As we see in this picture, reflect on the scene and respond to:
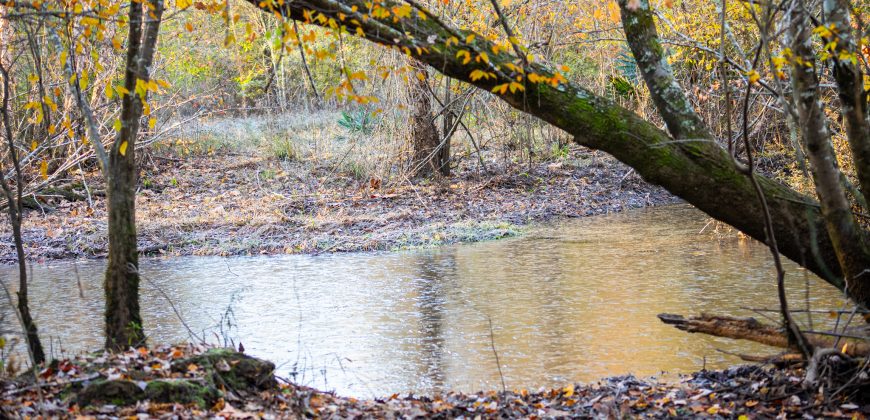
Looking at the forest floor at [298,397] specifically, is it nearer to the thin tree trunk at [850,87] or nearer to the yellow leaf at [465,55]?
the thin tree trunk at [850,87]

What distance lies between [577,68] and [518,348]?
506 inches

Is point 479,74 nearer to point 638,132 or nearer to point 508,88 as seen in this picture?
point 508,88

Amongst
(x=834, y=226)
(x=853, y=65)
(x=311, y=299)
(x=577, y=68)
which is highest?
(x=577, y=68)

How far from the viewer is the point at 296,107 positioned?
2169cm

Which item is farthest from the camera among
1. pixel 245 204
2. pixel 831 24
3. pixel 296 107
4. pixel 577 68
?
pixel 296 107

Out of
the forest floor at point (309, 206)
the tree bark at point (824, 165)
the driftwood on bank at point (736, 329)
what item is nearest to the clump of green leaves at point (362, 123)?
the forest floor at point (309, 206)

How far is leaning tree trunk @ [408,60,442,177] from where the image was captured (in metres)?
14.8

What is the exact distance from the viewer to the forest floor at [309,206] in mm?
11555

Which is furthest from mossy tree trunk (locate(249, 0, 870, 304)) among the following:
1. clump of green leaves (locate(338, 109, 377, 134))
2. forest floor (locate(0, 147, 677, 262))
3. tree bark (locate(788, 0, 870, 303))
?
clump of green leaves (locate(338, 109, 377, 134))

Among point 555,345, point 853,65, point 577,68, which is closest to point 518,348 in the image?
point 555,345

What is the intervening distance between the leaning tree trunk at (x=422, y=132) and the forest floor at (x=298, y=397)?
993cm

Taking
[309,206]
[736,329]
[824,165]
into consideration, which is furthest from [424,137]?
[824,165]

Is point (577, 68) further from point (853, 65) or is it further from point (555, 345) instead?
point (853, 65)

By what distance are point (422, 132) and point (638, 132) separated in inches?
412
